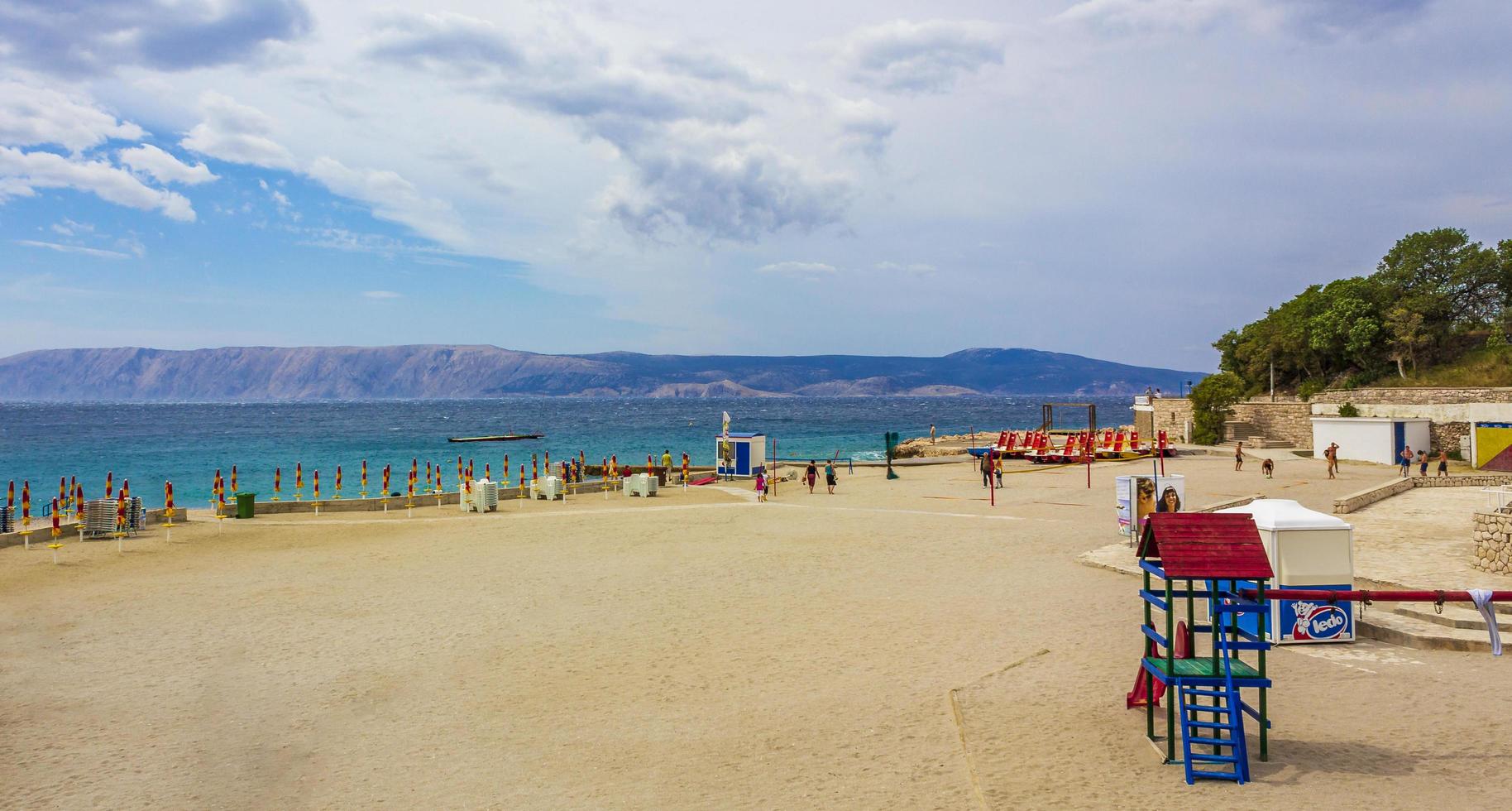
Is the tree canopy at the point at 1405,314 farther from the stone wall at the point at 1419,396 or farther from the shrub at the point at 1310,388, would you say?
the stone wall at the point at 1419,396

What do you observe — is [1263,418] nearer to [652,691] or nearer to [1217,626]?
[1217,626]

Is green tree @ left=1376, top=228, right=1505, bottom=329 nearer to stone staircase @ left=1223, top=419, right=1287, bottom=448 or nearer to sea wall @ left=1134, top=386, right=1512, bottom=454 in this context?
sea wall @ left=1134, top=386, right=1512, bottom=454

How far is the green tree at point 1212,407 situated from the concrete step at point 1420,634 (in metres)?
46.2

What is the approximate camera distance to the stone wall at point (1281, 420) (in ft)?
171

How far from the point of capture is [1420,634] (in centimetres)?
1162

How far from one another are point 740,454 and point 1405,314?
149 feet

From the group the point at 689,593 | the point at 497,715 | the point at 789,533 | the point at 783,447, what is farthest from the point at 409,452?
the point at 497,715

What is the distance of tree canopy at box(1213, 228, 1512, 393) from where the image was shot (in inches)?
2267

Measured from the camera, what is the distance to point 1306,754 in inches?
324

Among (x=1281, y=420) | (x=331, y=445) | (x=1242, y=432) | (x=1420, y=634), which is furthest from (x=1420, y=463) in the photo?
(x=331, y=445)

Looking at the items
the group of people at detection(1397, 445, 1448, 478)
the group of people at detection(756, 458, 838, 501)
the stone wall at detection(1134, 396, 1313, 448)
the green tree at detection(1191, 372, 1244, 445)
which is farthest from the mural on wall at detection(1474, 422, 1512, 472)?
the group of people at detection(756, 458, 838, 501)

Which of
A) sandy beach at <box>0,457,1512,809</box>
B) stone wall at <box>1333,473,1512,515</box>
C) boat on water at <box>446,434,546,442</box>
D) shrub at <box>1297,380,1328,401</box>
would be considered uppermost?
shrub at <box>1297,380,1328,401</box>

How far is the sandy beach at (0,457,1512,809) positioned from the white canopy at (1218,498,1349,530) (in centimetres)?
162

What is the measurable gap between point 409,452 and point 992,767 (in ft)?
250
